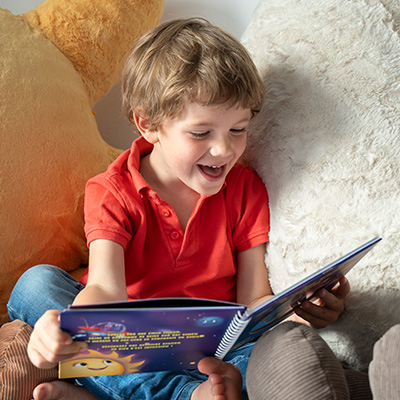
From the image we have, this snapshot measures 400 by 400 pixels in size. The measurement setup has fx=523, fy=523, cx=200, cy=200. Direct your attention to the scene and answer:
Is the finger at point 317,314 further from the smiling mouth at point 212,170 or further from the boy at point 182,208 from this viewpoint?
the smiling mouth at point 212,170

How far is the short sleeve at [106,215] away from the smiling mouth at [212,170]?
0.15m

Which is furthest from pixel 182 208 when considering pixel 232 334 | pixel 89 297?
pixel 232 334

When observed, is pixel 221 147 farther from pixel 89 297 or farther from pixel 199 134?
pixel 89 297

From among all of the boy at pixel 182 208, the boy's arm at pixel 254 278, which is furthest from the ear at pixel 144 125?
the boy's arm at pixel 254 278

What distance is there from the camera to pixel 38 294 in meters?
0.92

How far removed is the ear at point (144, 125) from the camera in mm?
920

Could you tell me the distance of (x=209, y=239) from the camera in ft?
3.20

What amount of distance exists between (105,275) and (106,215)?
11 centimetres

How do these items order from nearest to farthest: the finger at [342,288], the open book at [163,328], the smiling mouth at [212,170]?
the open book at [163,328]
the finger at [342,288]
the smiling mouth at [212,170]

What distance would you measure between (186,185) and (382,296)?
41 cm

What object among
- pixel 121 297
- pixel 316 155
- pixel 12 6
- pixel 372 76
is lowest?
→ pixel 121 297

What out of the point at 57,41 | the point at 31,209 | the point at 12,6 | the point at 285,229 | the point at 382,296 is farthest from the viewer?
the point at 12,6

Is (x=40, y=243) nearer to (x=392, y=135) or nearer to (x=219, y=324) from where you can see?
(x=219, y=324)

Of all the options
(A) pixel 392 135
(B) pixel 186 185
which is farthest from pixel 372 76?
(B) pixel 186 185
